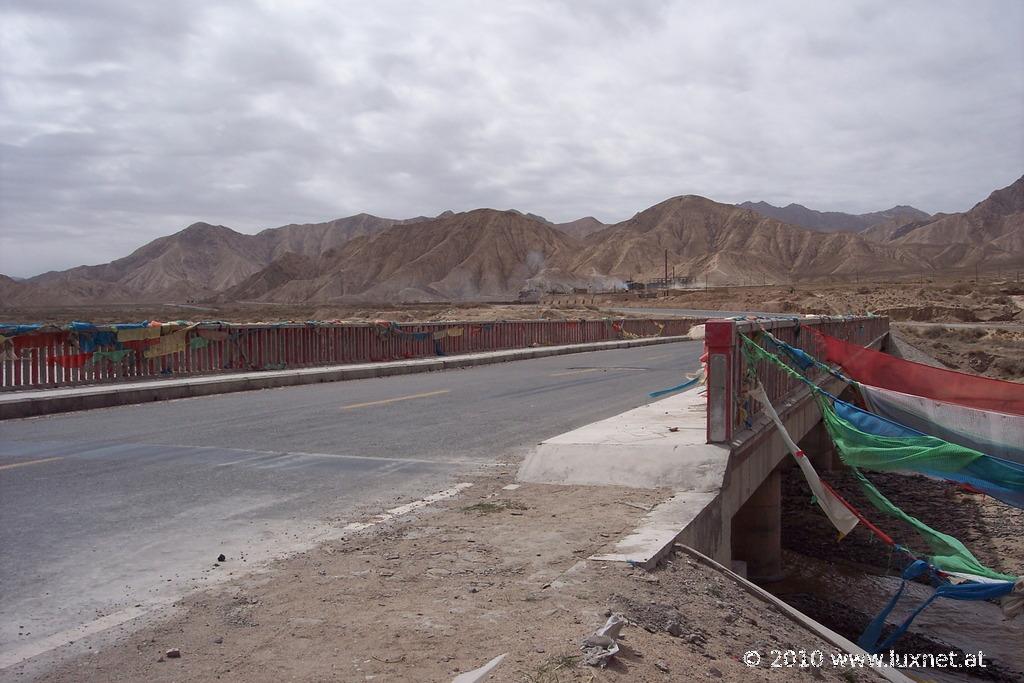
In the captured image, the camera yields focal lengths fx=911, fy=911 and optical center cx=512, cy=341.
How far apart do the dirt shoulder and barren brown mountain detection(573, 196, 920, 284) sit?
15266cm

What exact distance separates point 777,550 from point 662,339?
1146 inches

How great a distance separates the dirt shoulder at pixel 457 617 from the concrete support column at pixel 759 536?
22.7 ft

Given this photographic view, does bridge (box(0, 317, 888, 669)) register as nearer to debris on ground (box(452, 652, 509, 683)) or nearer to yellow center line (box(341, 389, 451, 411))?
yellow center line (box(341, 389, 451, 411))

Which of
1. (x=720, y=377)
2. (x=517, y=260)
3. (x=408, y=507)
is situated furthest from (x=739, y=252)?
(x=408, y=507)

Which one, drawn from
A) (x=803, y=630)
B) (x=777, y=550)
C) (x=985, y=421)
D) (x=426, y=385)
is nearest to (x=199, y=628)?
(x=803, y=630)

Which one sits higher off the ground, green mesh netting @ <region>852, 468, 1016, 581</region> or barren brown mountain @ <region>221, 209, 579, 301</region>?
barren brown mountain @ <region>221, 209, 579, 301</region>

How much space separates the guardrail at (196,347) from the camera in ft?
53.5

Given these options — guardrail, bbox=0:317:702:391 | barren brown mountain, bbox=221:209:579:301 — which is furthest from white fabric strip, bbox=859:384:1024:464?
barren brown mountain, bbox=221:209:579:301

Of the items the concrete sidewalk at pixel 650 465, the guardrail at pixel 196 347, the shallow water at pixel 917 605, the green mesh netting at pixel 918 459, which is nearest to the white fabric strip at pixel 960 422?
the green mesh netting at pixel 918 459

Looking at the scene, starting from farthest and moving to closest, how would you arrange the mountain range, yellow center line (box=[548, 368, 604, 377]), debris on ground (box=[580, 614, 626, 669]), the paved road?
the mountain range
yellow center line (box=[548, 368, 604, 377])
the paved road
debris on ground (box=[580, 614, 626, 669])

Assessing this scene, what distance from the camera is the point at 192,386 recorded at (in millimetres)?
16719

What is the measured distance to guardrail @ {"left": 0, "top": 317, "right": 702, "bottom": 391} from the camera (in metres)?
16.3

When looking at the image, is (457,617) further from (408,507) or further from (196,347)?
(196,347)

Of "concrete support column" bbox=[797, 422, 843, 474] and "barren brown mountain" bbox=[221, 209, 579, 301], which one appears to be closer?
"concrete support column" bbox=[797, 422, 843, 474]
